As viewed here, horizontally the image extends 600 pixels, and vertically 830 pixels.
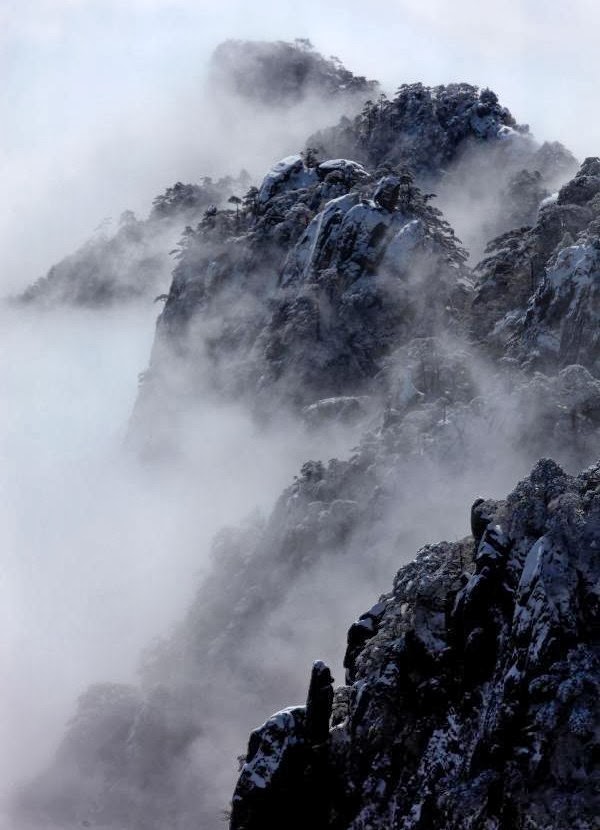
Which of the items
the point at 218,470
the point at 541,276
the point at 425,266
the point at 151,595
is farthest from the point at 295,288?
the point at 151,595

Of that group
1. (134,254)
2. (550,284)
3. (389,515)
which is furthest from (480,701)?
(134,254)

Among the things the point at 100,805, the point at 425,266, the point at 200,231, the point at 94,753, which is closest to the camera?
the point at 100,805

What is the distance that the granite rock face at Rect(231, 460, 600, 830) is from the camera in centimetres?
2806

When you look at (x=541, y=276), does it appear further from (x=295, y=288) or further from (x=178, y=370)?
(x=178, y=370)

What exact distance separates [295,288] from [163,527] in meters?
33.2

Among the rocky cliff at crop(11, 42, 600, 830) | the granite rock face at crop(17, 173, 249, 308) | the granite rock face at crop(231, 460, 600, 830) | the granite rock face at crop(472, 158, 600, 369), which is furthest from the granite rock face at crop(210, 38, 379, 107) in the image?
the granite rock face at crop(231, 460, 600, 830)

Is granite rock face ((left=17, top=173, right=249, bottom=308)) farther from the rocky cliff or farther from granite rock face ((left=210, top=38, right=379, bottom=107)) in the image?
granite rock face ((left=210, top=38, right=379, bottom=107))

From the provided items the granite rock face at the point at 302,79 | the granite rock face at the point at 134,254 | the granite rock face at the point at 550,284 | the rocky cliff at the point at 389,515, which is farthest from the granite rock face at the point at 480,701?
the granite rock face at the point at 302,79

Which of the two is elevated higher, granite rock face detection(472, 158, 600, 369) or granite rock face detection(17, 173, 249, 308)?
granite rock face detection(17, 173, 249, 308)

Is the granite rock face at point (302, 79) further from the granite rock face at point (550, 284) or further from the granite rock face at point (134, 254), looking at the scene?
the granite rock face at point (550, 284)

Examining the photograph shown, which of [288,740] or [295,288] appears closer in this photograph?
[288,740]

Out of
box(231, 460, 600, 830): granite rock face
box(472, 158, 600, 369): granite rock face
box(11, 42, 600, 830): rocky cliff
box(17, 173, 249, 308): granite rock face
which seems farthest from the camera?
→ box(17, 173, 249, 308): granite rock face

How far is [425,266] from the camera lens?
3465 inches

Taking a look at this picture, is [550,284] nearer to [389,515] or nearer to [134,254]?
[389,515]
